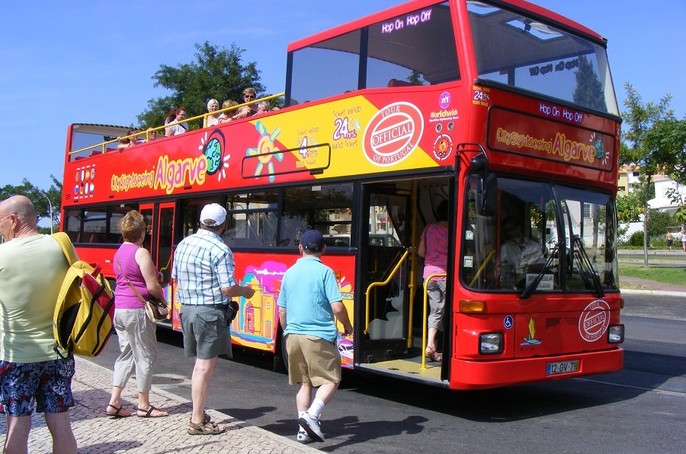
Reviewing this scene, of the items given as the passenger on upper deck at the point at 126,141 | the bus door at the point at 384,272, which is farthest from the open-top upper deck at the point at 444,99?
the passenger on upper deck at the point at 126,141

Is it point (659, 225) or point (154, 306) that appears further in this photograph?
point (659, 225)

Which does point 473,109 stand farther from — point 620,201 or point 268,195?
point 620,201

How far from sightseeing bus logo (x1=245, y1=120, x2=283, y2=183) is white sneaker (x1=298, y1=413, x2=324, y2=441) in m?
4.31

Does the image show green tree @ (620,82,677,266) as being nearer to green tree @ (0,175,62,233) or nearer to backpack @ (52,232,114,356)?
backpack @ (52,232,114,356)

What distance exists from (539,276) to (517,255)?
312mm

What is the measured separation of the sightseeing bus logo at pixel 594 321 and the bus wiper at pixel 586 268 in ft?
0.40

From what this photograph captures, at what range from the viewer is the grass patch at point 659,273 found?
25734 mm

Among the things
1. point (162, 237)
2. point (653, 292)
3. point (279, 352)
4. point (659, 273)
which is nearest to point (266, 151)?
point (279, 352)

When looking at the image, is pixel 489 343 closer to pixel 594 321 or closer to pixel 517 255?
pixel 517 255

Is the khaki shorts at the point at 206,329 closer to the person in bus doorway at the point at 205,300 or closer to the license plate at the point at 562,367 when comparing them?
the person in bus doorway at the point at 205,300

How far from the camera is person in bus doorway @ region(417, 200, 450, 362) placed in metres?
8.07

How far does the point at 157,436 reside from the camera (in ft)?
19.4

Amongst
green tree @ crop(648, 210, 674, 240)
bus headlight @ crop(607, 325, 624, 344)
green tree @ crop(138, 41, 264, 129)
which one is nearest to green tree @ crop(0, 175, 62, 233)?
green tree @ crop(138, 41, 264, 129)

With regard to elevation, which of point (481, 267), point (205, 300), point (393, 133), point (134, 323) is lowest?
point (134, 323)
